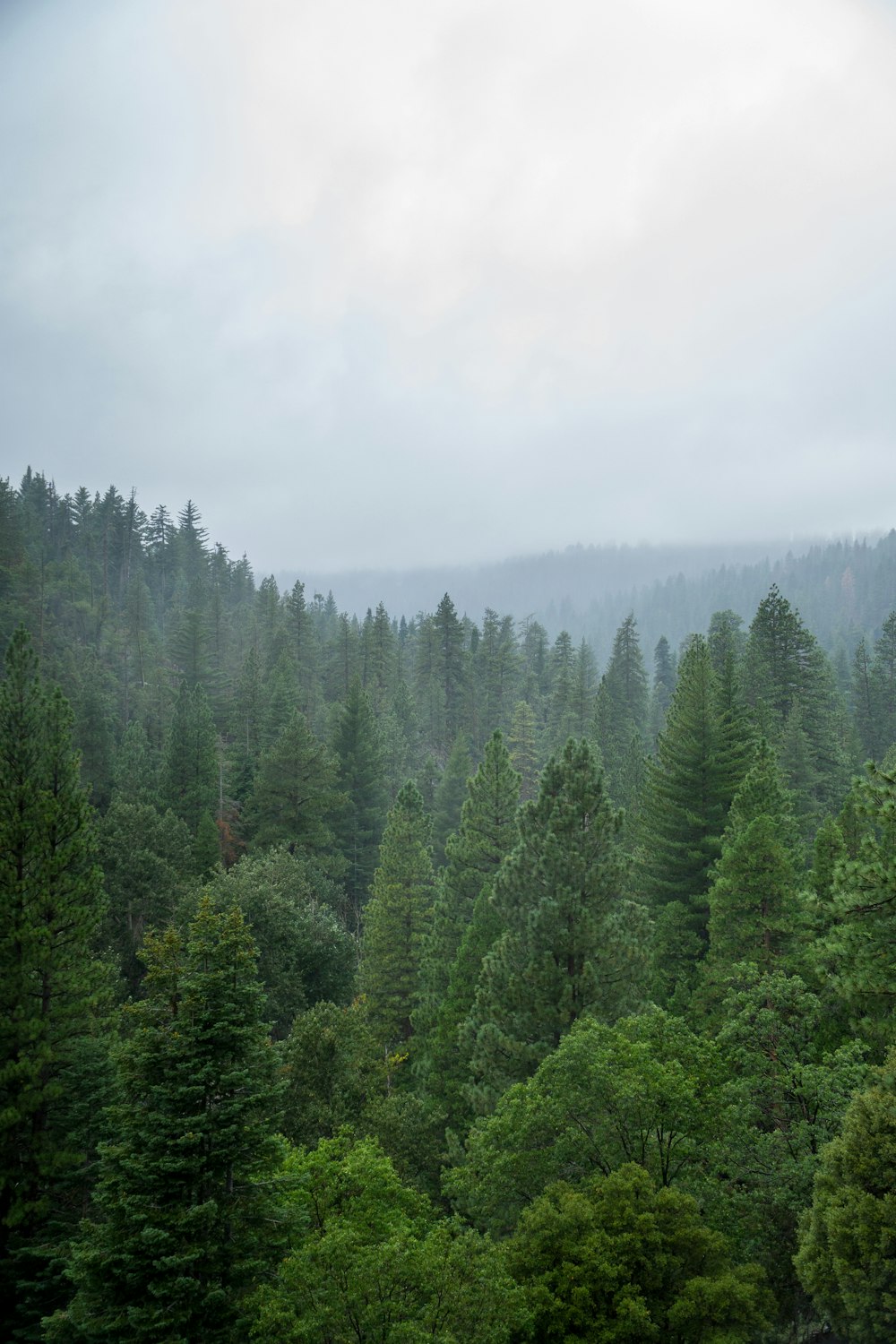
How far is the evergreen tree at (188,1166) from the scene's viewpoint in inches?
420

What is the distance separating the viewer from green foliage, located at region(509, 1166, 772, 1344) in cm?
991

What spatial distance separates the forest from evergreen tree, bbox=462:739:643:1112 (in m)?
0.09

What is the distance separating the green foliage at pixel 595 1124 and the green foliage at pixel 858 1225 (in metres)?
2.70

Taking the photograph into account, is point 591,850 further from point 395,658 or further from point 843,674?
point 843,674

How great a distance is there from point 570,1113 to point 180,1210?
6.64 metres

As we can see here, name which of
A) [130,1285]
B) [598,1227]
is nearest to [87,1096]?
[130,1285]

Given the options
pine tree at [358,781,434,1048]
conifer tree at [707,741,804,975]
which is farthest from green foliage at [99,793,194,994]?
conifer tree at [707,741,804,975]

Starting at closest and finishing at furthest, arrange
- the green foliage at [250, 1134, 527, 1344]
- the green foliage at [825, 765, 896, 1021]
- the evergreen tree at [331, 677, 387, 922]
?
1. the green foliage at [250, 1134, 527, 1344]
2. the green foliage at [825, 765, 896, 1021]
3. the evergreen tree at [331, 677, 387, 922]

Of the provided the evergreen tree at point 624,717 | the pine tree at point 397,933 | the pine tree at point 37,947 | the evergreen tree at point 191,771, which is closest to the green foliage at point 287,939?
the pine tree at point 397,933

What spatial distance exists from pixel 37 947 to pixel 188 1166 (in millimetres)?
7238

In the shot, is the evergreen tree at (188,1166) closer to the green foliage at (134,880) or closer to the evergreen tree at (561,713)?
the green foliage at (134,880)

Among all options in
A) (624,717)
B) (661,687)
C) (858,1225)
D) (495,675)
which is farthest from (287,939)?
(661,687)

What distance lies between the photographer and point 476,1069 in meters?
17.5

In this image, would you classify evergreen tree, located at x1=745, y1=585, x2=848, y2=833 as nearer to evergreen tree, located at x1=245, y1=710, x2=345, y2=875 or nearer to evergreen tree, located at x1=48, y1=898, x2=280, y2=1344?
evergreen tree, located at x1=245, y1=710, x2=345, y2=875
